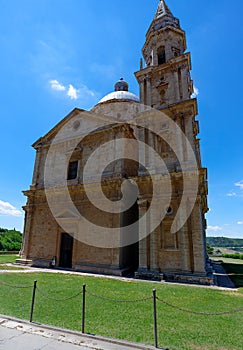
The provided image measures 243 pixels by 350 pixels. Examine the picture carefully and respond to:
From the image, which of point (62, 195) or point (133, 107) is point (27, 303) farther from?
point (133, 107)

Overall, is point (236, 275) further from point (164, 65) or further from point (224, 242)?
point (224, 242)

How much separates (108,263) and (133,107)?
1931cm

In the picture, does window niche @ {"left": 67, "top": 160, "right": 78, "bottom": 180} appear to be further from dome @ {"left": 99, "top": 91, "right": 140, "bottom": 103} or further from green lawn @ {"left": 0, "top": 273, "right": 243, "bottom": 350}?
dome @ {"left": 99, "top": 91, "right": 140, "bottom": 103}

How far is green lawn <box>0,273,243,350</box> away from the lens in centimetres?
476

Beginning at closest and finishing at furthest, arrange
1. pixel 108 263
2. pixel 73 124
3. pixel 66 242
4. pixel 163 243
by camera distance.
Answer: pixel 163 243, pixel 108 263, pixel 66 242, pixel 73 124

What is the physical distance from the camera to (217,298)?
8281 millimetres

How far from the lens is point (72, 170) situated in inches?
727

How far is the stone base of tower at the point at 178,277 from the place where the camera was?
443 inches

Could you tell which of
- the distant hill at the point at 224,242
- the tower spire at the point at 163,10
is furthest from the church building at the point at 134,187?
the distant hill at the point at 224,242

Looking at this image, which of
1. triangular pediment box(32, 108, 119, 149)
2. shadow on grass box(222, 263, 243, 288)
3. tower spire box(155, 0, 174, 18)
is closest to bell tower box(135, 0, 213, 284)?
tower spire box(155, 0, 174, 18)

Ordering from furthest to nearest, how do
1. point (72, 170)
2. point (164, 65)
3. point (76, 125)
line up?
point (76, 125)
point (72, 170)
point (164, 65)

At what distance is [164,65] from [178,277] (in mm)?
15938

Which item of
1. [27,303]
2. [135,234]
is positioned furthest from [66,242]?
[27,303]

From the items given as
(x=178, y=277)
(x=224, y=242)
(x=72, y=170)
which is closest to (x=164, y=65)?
(x=72, y=170)
